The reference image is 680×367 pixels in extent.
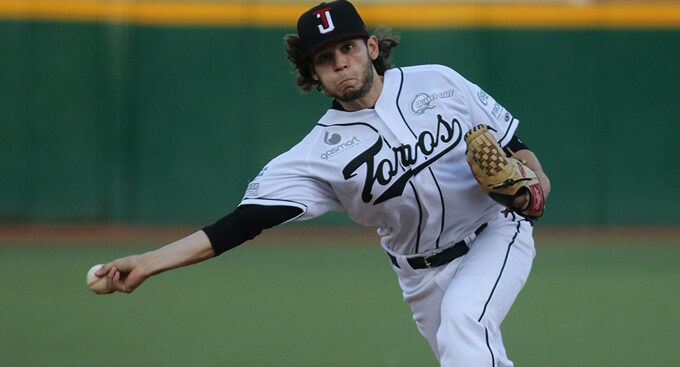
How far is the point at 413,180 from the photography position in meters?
3.68

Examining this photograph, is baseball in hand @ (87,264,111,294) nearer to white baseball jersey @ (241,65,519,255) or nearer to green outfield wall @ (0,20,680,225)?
white baseball jersey @ (241,65,519,255)

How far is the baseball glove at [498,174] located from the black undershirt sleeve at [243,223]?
0.79m

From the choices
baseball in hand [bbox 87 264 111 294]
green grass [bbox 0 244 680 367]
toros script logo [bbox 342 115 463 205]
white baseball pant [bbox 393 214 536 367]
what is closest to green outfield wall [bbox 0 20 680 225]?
green grass [bbox 0 244 680 367]

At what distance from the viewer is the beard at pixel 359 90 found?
146 inches

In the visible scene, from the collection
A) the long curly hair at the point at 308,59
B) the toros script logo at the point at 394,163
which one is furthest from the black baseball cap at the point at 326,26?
the toros script logo at the point at 394,163

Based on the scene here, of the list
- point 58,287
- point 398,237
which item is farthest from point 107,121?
point 398,237

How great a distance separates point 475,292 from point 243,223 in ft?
3.32

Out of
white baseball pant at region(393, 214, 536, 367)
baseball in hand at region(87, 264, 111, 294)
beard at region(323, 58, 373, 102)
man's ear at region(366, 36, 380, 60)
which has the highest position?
man's ear at region(366, 36, 380, 60)

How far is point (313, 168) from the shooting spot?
3.67 metres

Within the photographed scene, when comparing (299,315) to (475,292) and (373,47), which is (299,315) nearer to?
(373,47)

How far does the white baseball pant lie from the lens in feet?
10.7

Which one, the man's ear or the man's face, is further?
the man's ear

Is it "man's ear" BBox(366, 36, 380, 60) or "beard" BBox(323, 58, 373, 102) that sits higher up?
"man's ear" BBox(366, 36, 380, 60)

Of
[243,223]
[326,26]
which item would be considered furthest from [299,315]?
[326,26]
